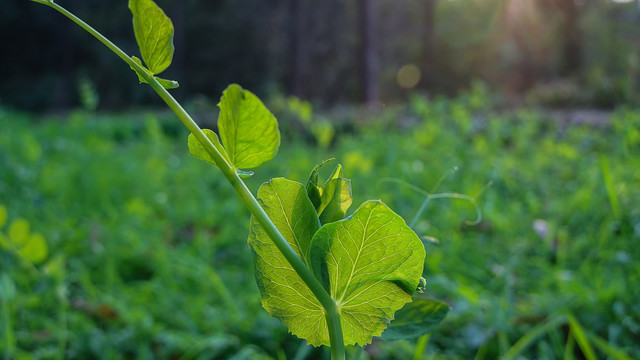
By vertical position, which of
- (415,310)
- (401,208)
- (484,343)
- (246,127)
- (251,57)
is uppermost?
(246,127)

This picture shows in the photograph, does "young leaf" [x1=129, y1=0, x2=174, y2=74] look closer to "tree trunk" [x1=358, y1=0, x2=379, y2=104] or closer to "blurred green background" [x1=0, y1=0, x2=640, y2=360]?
"blurred green background" [x1=0, y1=0, x2=640, y2=360]

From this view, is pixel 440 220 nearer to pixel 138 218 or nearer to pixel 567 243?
pixel 567 243

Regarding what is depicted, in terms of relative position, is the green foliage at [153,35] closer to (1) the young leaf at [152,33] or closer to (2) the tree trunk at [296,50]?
(1) the young leaf at [152,33]

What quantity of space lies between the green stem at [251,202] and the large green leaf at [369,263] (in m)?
0.01

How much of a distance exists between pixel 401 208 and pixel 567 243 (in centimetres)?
67

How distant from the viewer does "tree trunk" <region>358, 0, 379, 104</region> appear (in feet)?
30.9

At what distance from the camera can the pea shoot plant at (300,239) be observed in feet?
0.71

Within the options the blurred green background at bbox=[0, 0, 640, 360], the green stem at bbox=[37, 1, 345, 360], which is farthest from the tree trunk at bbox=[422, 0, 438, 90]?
the green stem at bbox=[37, 1, 345, 360]

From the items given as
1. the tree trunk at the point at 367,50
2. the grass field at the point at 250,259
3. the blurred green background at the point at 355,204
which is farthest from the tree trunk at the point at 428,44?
the grass field at the point at 250,259

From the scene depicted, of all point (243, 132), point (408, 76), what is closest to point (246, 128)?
point (243, 132)

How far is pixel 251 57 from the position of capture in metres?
21.2

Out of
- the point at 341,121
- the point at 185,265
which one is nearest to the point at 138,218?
the point at 185,265

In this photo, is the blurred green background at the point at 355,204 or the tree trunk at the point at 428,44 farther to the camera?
the tree trunk at the point at 428,44

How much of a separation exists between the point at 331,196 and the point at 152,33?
12 centimetres
